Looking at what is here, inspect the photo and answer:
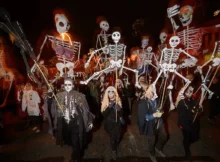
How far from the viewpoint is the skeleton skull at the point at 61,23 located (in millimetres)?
6523

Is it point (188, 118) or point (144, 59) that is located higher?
point (144, 59)

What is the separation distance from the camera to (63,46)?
6.47 m

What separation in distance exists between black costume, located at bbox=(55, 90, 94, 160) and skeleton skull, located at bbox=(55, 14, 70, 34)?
2.74 metres

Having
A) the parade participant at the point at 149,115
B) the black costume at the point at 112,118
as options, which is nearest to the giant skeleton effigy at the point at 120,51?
the parade participant at the point at 149,115

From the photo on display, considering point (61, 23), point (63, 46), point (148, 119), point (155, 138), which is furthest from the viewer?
point (61, 23)

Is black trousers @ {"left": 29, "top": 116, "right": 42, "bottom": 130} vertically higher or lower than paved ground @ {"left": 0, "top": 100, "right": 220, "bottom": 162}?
higher

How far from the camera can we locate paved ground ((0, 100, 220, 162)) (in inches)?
205

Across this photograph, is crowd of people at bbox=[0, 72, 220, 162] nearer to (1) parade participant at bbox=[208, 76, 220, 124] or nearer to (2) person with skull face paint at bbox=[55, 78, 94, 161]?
(2) person with skull face paint at bbox=[55, 78, 94, 161]

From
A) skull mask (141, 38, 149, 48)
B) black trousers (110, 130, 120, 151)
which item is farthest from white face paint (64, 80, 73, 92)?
skull mask (141, 38, 149, 48)

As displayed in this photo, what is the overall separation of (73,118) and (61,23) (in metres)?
3.51

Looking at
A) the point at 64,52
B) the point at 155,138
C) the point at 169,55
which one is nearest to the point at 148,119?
the point at 155,138

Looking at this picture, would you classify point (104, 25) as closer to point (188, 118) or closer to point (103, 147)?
point (103, 147)

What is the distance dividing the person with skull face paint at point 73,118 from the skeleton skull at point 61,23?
2.56m

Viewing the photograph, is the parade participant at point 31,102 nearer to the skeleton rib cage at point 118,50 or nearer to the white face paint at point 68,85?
the white face paint at point 68,85
